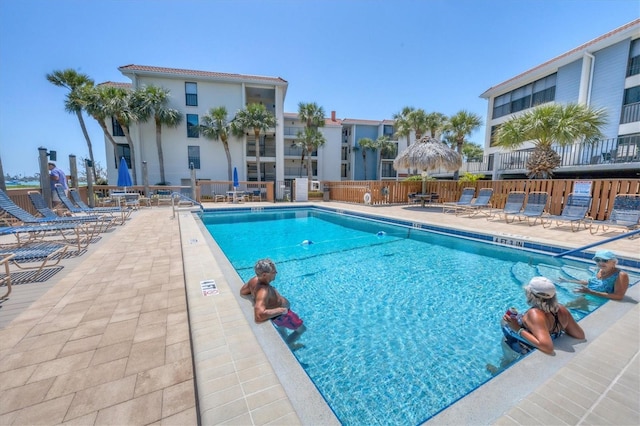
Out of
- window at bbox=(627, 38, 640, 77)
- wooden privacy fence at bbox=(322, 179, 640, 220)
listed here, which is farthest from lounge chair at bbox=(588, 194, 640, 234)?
window at bbox=(627, 38, 640, 77)

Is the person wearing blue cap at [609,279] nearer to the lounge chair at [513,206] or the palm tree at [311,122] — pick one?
the lounge chair at [513,206]

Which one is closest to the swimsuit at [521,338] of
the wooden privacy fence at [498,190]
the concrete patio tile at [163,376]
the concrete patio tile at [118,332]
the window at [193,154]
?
the concrete patio tile at [163,376]

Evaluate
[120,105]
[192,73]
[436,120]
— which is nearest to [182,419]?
[120,105]

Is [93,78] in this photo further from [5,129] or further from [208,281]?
[208,281]

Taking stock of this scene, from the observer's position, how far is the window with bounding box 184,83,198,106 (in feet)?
65.1

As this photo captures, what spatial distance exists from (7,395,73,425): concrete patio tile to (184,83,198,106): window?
22.3 metres

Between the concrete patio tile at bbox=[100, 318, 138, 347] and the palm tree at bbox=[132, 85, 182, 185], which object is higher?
the palm tree at bbox=[132, 85, 182, 185]

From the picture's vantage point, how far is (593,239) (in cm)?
596

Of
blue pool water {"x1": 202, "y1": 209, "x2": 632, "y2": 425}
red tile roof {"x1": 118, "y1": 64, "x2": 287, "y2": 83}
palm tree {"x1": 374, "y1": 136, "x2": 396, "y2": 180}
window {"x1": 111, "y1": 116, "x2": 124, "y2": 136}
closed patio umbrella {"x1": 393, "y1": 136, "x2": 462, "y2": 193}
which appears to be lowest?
blue pool water {"x1": 202, "y1": 209, "x2": 632, "y2": 425}

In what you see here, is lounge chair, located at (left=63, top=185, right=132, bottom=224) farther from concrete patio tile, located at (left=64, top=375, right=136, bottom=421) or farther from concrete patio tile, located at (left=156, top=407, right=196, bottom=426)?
concrete patio tile, located at (left=156, top=407, right=196, bottom=426)

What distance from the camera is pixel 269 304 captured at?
2756mm

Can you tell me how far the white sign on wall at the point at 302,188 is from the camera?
17203 mm

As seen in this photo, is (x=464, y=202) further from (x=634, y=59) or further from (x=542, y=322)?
(x=634, y=59)

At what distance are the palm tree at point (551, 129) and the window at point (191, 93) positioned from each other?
2045cm
